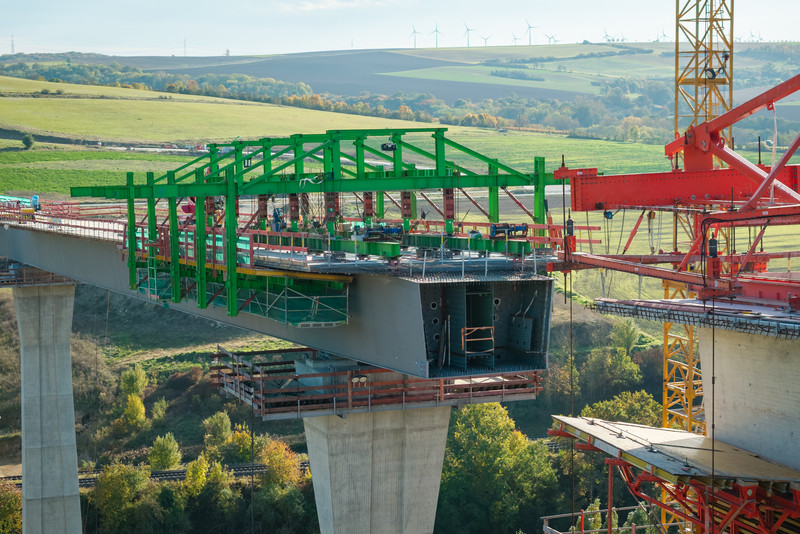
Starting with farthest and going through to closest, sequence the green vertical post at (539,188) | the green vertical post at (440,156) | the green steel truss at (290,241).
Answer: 1. the green vertical post at (539,188)
2. the green vertical post at (440,156)
3. the green steel truss at (290,241)

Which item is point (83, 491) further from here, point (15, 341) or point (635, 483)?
point (635, 483)

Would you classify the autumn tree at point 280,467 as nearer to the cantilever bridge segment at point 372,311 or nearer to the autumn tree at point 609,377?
the cantilever bridge segment at point 372,311

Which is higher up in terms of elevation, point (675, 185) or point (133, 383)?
point (675, 185)

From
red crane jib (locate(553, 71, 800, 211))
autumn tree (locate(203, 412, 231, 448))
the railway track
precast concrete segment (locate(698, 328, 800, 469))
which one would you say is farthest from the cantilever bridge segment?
autumn tree (locate(203, 412, 231, 448))

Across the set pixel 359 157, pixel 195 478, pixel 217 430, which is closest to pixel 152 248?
pixel 359 157

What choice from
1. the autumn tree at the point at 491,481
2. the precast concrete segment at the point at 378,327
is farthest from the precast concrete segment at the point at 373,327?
the autumn tree at the point at 491,481

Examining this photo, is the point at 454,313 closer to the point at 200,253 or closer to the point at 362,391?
the point at 362,391
